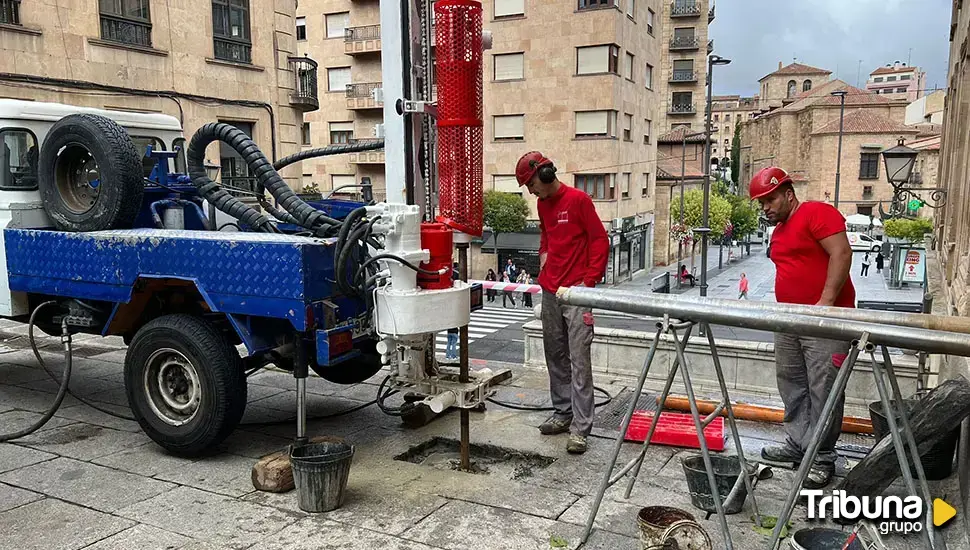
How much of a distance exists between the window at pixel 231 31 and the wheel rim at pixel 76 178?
1197 cm

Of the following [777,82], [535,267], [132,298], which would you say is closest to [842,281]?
[132,298]

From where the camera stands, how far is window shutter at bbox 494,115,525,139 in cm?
3347

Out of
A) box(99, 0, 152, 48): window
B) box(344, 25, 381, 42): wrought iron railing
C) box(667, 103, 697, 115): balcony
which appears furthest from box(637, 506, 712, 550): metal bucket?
box(667, 103, 697, 115): balcony

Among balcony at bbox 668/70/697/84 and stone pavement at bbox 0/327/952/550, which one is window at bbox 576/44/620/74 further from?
stone pavement at bbox 0/327/952/550

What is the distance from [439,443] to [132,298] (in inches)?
103

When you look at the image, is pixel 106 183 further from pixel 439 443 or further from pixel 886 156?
pixel 886 156

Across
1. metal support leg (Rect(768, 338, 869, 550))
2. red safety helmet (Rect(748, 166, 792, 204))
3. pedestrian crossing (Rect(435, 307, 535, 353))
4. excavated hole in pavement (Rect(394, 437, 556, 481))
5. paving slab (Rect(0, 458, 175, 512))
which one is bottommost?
pedestrian crossing (Rect(435, 307, 535, 353))

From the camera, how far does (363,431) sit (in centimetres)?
590

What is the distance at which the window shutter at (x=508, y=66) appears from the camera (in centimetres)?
3322

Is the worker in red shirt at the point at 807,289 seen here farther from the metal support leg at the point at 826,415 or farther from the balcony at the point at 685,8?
the balcony at the point at 685,8

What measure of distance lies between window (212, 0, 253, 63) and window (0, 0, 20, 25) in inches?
164

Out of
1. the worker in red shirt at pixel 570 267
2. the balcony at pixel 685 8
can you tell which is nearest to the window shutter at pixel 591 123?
the worker in red shirt at pixel 570 267

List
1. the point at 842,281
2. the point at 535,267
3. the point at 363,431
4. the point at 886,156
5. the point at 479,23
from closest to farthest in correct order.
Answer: the point at 842,281 < the point at 479,23 < the point at 363,431 < the point at 886,156 < the point at 535,267

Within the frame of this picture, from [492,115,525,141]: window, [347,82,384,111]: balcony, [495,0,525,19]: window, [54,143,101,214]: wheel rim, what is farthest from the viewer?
[347,82,384,111]: balcony
